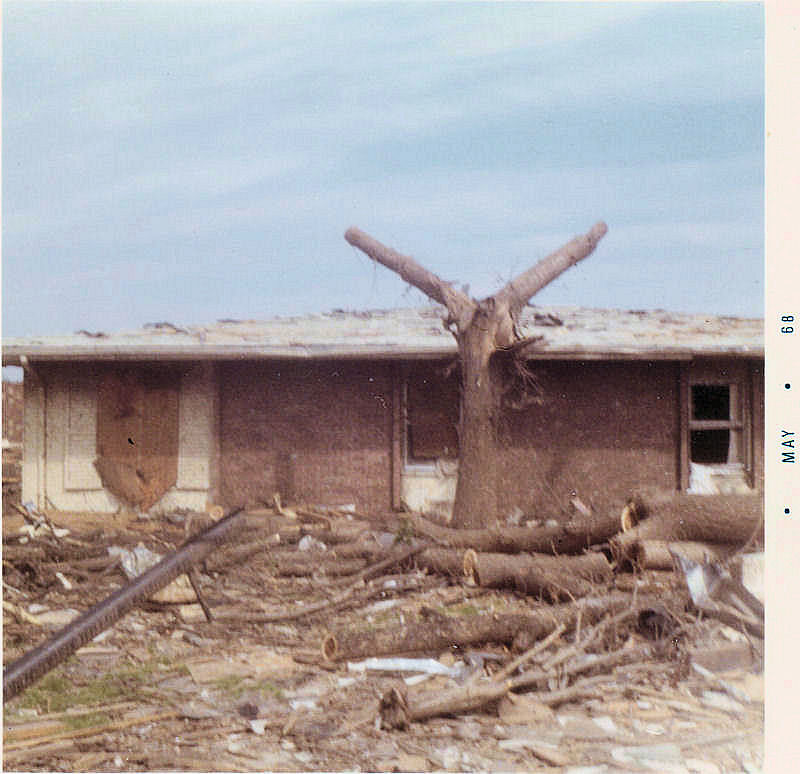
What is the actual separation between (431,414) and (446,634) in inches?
228

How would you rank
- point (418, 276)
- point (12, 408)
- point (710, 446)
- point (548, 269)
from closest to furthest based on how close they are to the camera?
point (418, 276), point (548, 269), point (710, 446), point (12, 408)

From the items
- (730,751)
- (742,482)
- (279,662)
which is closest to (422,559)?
(279,662)

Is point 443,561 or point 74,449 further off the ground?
point 74,449

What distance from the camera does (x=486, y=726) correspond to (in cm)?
504

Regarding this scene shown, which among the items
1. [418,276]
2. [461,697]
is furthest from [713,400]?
[461,697]

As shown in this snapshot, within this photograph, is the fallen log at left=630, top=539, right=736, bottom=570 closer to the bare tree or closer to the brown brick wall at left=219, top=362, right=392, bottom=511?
the bare tree

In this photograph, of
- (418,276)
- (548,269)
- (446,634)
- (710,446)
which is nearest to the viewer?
(446,634)

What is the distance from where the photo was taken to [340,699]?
536 cm

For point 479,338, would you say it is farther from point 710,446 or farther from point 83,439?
point 83,439

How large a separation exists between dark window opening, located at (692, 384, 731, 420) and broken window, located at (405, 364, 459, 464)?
3666 millimetres

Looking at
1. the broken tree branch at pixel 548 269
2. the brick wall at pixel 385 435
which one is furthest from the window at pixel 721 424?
the broken tree branch at pixel 548 269

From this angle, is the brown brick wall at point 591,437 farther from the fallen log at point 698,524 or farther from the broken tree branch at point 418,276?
the fallen log at point 698,524

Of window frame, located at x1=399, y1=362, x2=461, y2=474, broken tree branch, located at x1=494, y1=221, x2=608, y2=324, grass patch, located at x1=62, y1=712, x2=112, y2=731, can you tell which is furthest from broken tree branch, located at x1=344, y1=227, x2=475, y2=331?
grass patch, located at x1=62, y1=712, x2=112, y2=731
